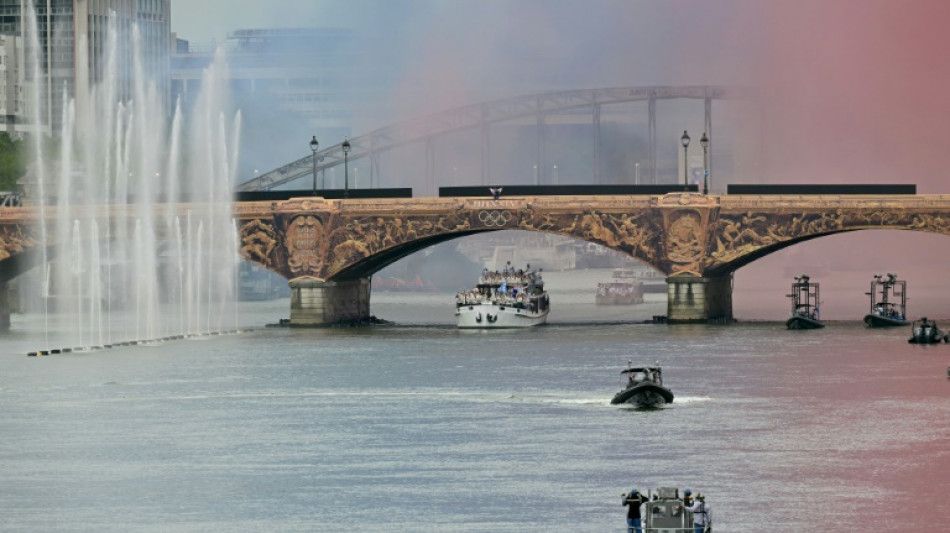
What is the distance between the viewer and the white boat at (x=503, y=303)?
156625mm

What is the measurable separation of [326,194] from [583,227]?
2387cm

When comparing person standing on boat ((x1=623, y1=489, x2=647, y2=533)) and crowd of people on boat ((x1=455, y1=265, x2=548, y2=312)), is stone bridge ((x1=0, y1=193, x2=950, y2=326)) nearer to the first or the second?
crowd of people on boat ((x1=455, y1=265, x2=548, y2=312))

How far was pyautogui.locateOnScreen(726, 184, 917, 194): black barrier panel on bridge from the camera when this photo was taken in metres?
150

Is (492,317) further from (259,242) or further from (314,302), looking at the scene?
(259,242)

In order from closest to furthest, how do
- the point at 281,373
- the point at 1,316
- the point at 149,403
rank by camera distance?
the point at 149,403 < the point at 281,373 < the point at 1,316

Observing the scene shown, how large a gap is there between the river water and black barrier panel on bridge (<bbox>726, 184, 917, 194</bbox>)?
21392 millimetres

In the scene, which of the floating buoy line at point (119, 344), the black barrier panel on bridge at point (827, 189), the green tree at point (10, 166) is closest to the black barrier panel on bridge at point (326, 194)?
the floating buoy line at point (119, 344)

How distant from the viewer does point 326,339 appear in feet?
460

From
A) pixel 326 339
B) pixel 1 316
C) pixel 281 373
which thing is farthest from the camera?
pixel 1 316

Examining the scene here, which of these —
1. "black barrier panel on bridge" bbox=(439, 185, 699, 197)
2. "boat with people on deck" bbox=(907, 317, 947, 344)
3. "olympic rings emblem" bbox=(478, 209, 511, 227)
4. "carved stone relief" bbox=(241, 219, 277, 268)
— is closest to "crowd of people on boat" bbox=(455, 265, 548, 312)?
"black barrier panel on bridge" bbox=(439, 185, 699, 197)

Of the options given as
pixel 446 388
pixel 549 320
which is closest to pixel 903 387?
pixel 446 388

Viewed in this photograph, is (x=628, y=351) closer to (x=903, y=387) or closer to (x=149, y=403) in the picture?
(x=903, y=387)

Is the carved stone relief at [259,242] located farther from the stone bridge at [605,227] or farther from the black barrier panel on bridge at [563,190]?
the black barrier panel on bridge at [563,190]

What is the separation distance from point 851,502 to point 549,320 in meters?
111
